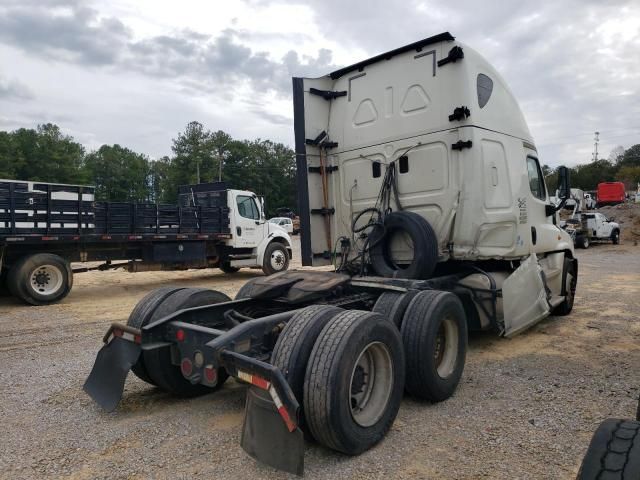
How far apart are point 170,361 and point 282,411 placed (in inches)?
64.1

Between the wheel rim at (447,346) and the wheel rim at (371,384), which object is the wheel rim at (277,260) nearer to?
the wheel rim at (447,346)

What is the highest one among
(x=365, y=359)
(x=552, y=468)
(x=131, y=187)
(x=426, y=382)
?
(x=131, y=187)

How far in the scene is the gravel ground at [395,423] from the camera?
10.1ft

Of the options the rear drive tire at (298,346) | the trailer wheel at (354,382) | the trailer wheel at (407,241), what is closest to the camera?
the trailer wheel at (354,382)

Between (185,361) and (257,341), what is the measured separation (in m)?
0.58

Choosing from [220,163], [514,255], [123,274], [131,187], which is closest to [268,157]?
[220,163]

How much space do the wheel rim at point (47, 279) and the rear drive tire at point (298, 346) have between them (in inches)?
323

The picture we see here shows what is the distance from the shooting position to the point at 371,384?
3.52 meters

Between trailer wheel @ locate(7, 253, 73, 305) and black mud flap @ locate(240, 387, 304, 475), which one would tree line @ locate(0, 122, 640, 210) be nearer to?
trailer wheel @ locate(7, 253, 73, 305)

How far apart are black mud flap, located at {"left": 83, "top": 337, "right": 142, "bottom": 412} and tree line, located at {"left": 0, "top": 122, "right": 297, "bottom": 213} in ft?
176

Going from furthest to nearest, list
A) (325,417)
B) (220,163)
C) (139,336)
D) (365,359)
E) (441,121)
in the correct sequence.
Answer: (220,163)
(441,121)
(139,336)
(365,359)
(325,417)

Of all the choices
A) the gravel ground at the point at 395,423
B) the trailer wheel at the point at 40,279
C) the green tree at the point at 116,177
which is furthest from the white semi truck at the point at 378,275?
the green tree at the point at 116,177

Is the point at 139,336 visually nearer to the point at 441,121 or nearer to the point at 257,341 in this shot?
the point at 257,341

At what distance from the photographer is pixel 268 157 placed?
237 ft
